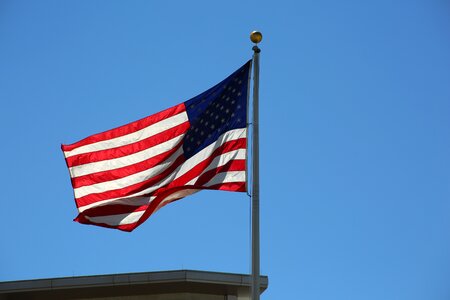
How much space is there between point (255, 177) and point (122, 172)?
3.08 m

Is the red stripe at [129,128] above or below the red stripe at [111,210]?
above

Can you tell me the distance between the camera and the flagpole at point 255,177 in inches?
463

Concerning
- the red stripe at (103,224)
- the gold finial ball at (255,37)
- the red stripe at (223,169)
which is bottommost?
the red stripe at (103,224)

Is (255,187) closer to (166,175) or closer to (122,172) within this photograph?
(166,175)

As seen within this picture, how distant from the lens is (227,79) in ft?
Result: 46.9

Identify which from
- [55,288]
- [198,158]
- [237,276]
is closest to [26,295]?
[55,288]

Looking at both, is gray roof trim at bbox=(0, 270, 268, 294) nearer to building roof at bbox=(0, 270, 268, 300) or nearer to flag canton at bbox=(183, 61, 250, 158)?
building roof at bbox=(0, 270, 268, 300)

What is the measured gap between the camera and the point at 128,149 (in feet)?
47.8

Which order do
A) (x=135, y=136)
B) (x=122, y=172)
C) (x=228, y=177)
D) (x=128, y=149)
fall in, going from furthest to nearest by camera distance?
(x=135, y=136) < (x=128, y=149) < (x=122, y=172) < (x=228, y=177)

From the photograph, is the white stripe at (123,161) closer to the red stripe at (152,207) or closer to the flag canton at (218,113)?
the flag canton at (218,113)

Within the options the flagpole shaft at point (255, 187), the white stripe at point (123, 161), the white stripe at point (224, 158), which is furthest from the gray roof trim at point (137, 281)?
the flagpole shaft at point (255, 187)

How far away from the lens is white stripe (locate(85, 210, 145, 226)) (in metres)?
13.6

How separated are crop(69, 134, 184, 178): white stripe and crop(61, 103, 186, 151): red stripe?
48 cm

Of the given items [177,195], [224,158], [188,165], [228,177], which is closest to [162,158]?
[188,165]
